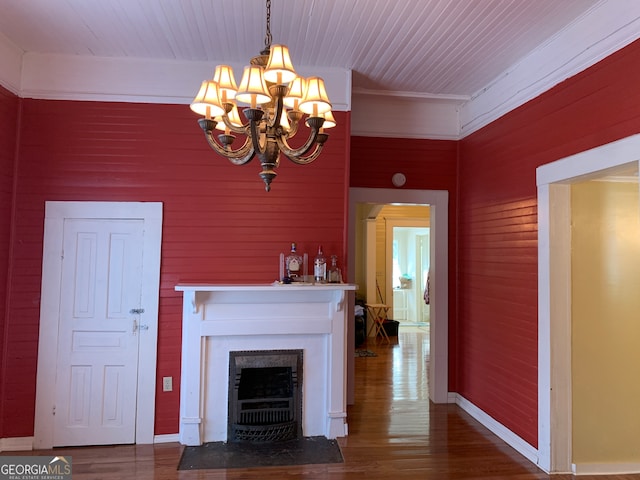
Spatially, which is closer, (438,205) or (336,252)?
(336,252)

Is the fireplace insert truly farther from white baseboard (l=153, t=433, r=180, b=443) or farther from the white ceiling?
the white ceiling

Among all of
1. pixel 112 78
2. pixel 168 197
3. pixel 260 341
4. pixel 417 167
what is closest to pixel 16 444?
pixel 260 341

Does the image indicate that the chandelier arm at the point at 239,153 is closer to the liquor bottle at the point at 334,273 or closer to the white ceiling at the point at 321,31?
the white ceiling at the point at 321,31

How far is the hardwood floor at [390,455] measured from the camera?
2801 mm

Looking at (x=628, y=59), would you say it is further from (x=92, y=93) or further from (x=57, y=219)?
(x=57, y=219)

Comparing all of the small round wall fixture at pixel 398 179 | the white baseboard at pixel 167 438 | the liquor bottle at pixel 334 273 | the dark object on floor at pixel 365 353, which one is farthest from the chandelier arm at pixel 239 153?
the dark object on floor at pixel 365 353

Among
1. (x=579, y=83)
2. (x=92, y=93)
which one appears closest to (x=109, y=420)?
(x=92, y=93)

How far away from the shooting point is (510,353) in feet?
11.1

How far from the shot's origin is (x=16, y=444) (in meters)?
3.14

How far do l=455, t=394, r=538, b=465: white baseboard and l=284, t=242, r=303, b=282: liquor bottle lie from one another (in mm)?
2128

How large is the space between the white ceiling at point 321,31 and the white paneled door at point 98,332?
1403 mm

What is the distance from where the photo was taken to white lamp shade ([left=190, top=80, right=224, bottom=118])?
1743 millimetres

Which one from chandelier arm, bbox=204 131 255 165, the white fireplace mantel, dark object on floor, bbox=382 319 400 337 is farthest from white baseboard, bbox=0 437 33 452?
dark object on floor, bbox=382 319 400 337

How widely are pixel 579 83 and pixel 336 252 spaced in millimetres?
2133
